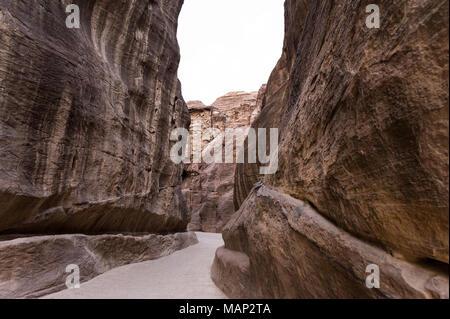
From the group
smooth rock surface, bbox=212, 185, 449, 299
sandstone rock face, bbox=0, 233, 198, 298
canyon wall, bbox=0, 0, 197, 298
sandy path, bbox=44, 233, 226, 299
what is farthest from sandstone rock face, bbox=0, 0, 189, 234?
smooth rock surface, bbox=212, 185, 449, 299

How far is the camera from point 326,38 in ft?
11.7

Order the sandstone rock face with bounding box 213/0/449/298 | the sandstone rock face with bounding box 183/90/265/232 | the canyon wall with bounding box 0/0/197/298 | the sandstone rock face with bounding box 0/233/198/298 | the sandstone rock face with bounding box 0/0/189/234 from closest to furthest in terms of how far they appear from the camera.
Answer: the sandstone rock face with bounding box 213/0/449/298 → the sandstone rock face with bounding box 0/233/198/298 → the canyon wall with bounding box 0/0/197/298 → the sandstone rock face with bounding box 0/0/189/234 → the sandstone rock face with bounding box 183/90/265/232

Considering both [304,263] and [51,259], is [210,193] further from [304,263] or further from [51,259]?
[304,263]

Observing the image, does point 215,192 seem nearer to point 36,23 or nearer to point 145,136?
point 145,136

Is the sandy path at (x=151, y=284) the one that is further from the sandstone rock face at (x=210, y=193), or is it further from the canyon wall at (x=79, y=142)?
the sandstone rock face at (x=210, y=193)

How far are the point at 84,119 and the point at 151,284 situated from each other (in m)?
3.99

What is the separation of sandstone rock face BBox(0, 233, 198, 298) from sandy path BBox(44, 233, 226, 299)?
0.24m

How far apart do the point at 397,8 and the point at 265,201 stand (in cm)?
289

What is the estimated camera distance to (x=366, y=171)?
2.17 meters

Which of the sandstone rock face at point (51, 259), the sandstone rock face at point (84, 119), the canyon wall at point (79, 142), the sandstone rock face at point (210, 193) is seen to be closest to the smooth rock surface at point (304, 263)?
the sandstone rock face at point (51, 259)

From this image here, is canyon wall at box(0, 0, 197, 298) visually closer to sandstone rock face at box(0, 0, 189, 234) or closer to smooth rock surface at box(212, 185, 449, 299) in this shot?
sandstone rock face at box(0, 0, 189, 234)

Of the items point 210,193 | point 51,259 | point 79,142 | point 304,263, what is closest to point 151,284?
point 51,259

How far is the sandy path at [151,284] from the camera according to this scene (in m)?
4.20

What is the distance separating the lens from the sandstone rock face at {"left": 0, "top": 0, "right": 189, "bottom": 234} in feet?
14.0
